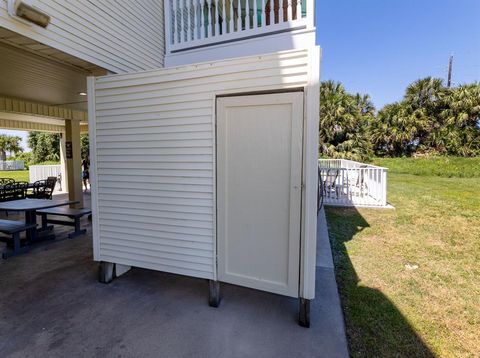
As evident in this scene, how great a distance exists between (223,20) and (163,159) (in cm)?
241

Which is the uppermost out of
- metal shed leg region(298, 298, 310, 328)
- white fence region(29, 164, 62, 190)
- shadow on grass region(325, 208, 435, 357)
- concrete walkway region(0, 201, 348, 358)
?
white fence region(29, 164, 62, 190)

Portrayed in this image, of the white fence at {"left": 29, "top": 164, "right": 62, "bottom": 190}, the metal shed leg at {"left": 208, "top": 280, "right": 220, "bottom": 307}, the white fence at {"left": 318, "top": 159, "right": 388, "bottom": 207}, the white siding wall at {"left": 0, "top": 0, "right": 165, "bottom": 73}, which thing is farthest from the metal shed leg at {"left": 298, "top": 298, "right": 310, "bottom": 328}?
the white fence at {"left": 29, "top": 164, "right": 62, "bottom": 190}

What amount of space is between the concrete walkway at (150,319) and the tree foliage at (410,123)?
597 inches

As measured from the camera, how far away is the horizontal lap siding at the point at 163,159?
260 centimetres

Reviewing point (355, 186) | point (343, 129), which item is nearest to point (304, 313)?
point (355, 186)

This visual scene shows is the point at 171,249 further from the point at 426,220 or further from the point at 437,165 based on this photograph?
the point at 437,165

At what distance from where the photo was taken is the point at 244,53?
3850mm

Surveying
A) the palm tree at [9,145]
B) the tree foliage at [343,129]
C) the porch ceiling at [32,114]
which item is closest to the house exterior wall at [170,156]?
the porch ceiling at [32,114]

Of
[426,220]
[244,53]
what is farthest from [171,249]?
[426,220]

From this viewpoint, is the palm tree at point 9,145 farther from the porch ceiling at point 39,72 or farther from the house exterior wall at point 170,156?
the house exterior wall at point 170,156

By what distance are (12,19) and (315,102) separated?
2678mm

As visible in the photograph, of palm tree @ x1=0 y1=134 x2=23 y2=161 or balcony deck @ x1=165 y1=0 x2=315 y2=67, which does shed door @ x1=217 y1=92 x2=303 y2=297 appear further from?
palm tree @ x1=0 y1=134 x2=23 y2=161

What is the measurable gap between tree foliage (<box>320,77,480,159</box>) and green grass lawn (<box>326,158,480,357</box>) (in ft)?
34.5

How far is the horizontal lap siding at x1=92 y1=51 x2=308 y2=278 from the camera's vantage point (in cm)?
260
